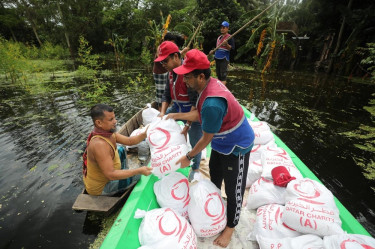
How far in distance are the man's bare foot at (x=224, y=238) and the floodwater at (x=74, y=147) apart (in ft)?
4.80

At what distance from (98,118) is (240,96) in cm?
710

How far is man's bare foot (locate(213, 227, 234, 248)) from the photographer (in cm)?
168

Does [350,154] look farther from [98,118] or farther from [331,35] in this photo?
[331,35]

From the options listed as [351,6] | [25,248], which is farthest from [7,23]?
[351,6]

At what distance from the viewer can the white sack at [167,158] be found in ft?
5.70

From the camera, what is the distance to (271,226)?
1677 millimetres

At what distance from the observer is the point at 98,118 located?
1739 mm

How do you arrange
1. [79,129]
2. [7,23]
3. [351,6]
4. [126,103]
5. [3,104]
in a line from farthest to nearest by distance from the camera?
[7,23] < [351,6] < [126,103] < [3,104] < [79,129]

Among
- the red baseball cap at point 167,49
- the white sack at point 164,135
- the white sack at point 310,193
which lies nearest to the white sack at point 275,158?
the white sack at point 310,193

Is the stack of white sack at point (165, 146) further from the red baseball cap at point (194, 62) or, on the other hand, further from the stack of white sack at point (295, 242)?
the stack of white sack at point (295, 242)

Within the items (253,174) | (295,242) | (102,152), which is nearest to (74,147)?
(102,152)

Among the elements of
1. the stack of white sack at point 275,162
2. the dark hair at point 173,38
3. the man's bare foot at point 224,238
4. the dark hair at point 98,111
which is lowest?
the man's bare foot at point 224,238

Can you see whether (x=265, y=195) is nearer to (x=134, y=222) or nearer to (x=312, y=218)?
(x=312, y=218)

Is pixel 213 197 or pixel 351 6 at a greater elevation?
pixel 351 6
